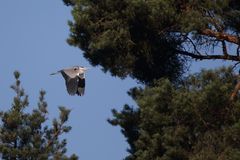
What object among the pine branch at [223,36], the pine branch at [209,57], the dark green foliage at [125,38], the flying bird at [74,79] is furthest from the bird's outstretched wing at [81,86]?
the pine branch at [223,36]

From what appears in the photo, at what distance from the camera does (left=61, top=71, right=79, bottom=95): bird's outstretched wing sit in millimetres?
10955

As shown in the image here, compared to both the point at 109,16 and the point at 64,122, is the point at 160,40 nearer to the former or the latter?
the point at 109,16

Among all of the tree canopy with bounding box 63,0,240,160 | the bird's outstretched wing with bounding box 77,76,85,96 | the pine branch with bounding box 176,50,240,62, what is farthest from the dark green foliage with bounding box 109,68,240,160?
the pine branch with bounding box 176,50,240,62

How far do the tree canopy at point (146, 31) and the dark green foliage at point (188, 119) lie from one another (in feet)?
3.67

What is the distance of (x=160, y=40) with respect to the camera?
37.3ft

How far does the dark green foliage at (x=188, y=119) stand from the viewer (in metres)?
9.43

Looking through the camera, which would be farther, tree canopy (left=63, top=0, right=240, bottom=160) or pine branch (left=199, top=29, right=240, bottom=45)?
pine branch (left=199, top=29, right=240, bottom=45)

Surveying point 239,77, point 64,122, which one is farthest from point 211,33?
point 64,122

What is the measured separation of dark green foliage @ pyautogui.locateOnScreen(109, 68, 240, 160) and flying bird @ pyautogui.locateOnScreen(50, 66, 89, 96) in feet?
4.43

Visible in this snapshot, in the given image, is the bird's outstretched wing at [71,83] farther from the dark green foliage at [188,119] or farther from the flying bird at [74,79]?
the dark green foliage at [188,119]

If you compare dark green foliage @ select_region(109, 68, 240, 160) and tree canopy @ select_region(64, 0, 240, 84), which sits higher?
tree canopy @ select_region(64, 0, 240, 84)

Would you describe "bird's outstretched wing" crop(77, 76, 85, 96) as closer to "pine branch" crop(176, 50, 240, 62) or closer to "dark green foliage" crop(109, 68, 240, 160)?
"dark green foliage" crop(109, 68, 240, 160)

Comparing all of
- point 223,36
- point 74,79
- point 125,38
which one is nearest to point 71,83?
point 74,79

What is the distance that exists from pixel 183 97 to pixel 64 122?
6316mm
